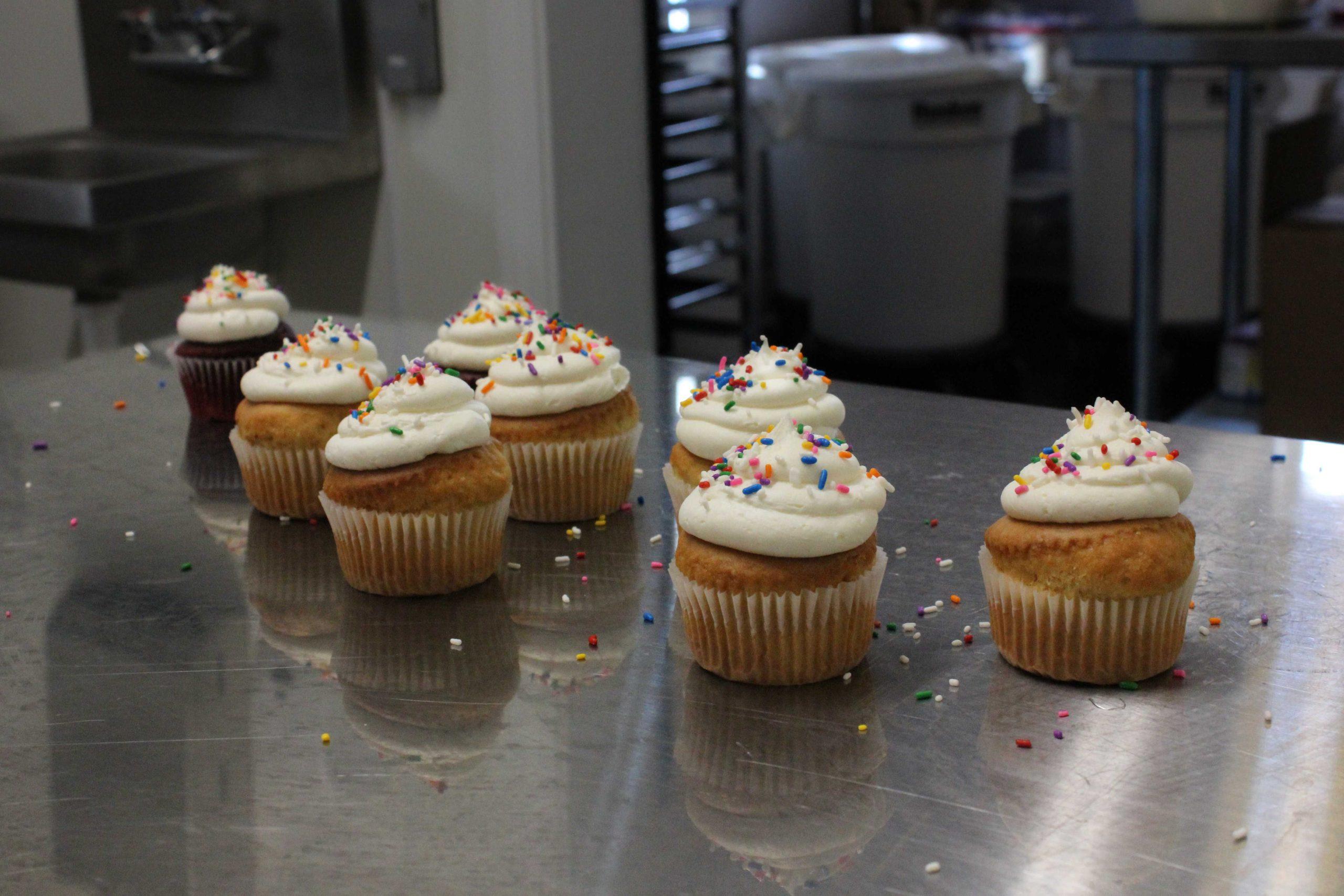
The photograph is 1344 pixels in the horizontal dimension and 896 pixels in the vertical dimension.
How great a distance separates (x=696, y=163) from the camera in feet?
14.2

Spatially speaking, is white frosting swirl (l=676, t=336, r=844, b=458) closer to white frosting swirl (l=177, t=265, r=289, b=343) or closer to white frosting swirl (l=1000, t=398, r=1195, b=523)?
white frosting swirl (l=1000, t=398, r=1195, b=523)

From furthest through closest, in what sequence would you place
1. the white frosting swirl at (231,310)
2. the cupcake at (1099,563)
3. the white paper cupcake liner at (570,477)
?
the white frosting swirl at (231,310) → the white paper cupcake liner at (570,477) → the cupcake at (1099,563)

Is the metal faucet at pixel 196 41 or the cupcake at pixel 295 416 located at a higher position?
the metal faucet at pixel 196 41

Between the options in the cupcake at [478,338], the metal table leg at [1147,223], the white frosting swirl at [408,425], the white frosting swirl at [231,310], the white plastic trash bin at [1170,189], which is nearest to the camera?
the white frosting swirl at [408,425]

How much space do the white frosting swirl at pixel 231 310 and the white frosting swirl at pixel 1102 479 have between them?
136 cm

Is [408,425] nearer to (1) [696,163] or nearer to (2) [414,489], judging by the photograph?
(2) [414,489]

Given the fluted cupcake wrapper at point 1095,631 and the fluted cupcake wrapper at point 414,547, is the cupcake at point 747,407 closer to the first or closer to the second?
the fluted cupcake wrapper at point 414,547

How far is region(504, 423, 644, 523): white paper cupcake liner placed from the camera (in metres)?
1.86

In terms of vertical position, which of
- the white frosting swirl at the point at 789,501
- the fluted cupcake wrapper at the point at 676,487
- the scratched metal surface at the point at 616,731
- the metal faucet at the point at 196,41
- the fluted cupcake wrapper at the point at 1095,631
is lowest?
the scratched metal surface at the point at 616,731

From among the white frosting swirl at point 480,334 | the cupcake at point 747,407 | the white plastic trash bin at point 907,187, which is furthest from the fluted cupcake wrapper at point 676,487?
the white plastic trash bin at point 907,187

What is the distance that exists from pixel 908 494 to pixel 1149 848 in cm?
82

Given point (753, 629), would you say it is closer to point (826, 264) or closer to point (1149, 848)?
point (1149, 848)

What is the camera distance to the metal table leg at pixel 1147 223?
348 cm

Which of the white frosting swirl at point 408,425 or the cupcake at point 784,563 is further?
the white frosting swirl at point 408,425
